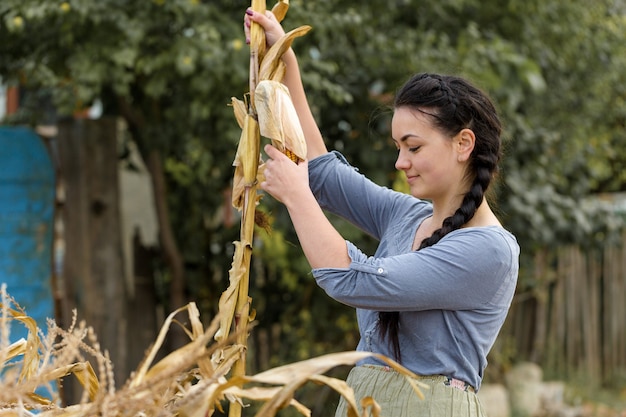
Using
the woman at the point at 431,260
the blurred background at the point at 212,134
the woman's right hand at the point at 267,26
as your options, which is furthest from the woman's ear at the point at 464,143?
the blurred background at the point at 212,134

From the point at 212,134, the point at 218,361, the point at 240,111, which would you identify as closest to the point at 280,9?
the point at 240,111

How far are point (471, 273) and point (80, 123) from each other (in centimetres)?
289

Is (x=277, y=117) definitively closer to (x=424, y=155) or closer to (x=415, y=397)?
(x=424, y=155)

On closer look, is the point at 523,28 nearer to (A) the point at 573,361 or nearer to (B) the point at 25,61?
(B) the point at 25,61

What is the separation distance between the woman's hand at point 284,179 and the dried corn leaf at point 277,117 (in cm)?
3

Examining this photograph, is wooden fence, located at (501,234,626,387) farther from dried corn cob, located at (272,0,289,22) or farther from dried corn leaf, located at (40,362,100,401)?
dried corn leaf, located at (40,362,100,401)

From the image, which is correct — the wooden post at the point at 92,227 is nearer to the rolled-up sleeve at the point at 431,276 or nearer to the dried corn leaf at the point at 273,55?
the dried corn leaf at the point at 273,55

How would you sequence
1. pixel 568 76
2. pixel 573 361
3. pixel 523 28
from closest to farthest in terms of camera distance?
pixel 523 28
pixel 568 76
pixel 573 361

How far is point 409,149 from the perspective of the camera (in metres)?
1.92

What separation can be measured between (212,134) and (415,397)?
8.17ft

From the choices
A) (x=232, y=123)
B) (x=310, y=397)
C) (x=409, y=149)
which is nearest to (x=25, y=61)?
(x=232, y=123)

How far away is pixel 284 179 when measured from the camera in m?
1.79

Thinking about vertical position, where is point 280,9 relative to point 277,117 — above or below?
above

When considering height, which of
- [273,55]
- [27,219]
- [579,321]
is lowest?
[579,321]
